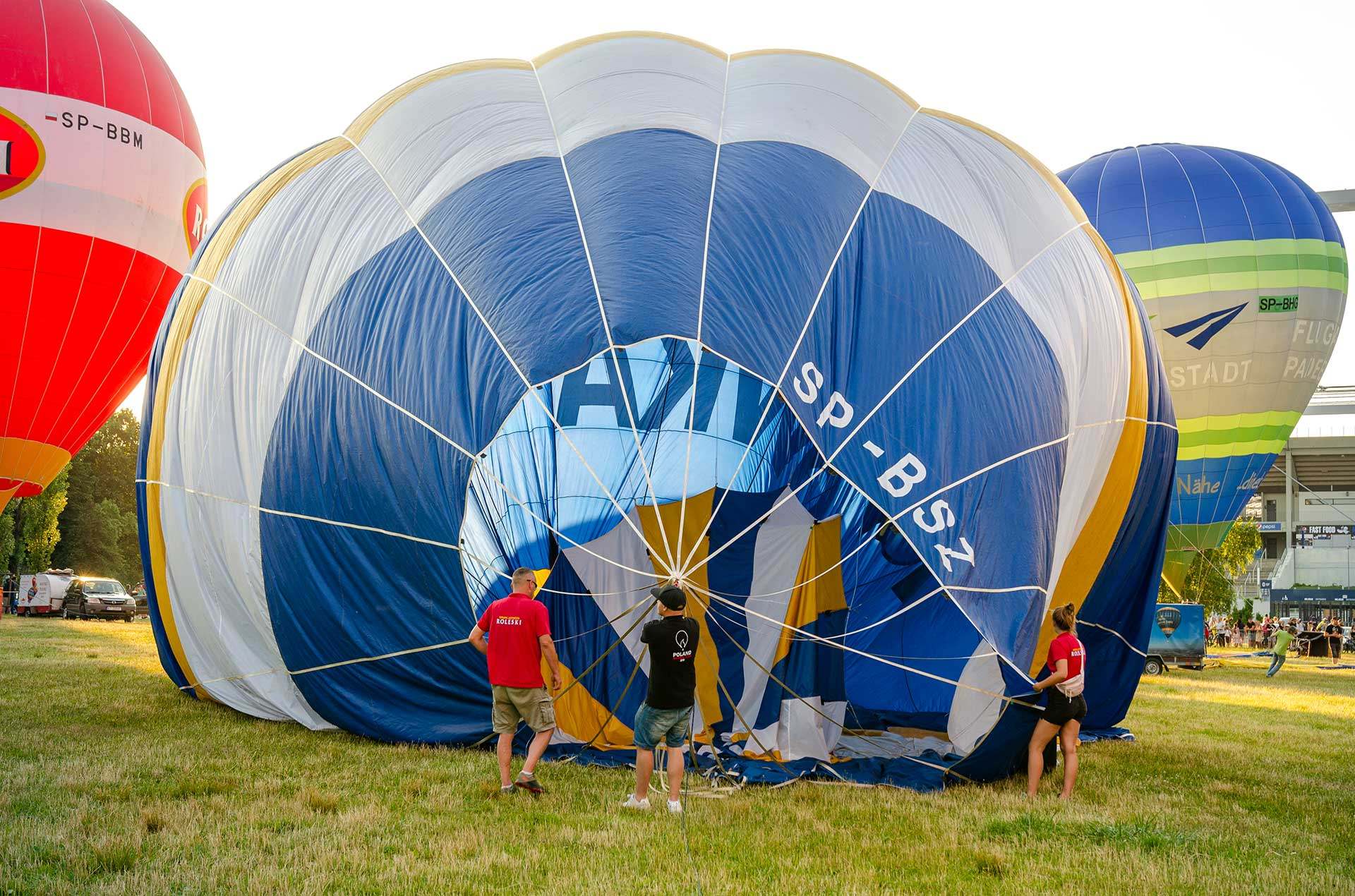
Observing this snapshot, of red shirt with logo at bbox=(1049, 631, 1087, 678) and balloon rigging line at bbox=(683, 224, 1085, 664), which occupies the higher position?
balloon rigging line at bbox=(683, 224, 1085, 664)

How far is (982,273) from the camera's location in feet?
21.3

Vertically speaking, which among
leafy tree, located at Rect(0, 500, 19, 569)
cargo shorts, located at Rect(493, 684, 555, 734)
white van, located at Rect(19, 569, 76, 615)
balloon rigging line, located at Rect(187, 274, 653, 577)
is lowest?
white van, located at Rect(19, 569, 76, 615)

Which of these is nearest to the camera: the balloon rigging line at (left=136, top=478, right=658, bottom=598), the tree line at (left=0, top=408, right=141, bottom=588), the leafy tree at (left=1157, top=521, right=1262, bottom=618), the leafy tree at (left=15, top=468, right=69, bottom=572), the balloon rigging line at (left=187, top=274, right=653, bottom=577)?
the balloon rigging line at (left=187, top=274, right=653, bottom=577)

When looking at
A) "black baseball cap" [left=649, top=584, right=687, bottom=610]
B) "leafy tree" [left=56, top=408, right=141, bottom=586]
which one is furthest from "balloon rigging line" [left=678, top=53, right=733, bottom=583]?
"leafy tree" [left=56, top=408, right=141, bottom=586]

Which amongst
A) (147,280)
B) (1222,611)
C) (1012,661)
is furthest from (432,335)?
(1222,611)

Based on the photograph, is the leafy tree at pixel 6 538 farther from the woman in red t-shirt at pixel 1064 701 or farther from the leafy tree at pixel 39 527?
the woman in red t-shirt at pixel 1064 701

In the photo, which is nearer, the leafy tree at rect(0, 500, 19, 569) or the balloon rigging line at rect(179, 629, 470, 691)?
the balloon rigging line at rect(179, 629, 470, 691)

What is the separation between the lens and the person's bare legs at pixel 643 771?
5.19 m

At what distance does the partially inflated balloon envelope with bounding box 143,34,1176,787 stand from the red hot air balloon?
710 cm

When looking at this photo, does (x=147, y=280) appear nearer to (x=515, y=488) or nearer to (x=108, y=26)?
(x=108, y=26)

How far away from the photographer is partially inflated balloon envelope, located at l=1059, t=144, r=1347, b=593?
650 inches

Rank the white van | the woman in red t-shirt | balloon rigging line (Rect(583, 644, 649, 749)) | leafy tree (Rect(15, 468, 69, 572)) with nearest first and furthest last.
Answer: the woman in red t-shirt, balloon rigging line (Rect(583, 644, 649, 749)), the white van, leafy tree (Rect(15, 468, 69, 572))

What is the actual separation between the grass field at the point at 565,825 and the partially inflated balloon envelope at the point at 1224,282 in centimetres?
1055

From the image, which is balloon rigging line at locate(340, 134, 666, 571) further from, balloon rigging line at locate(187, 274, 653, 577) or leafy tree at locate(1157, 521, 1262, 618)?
leafy tree at locate(1157, 521, 1262, 618)
